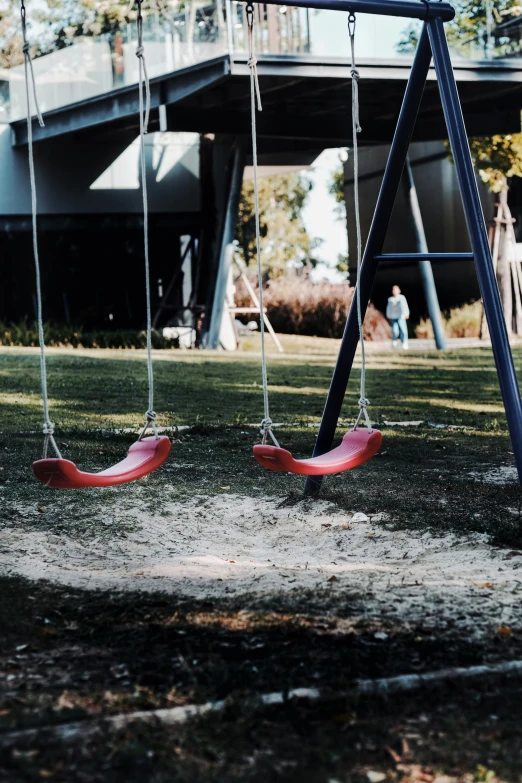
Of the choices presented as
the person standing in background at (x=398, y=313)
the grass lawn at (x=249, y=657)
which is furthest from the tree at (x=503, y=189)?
the grass lawn at (x=249, y=657)

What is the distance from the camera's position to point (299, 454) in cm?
775

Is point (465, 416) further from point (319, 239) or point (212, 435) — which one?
point (319, 239)

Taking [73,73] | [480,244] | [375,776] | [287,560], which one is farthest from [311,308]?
[375,776]

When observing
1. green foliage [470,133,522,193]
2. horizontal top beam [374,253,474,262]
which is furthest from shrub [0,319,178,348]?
horizontal top beam [374,253,474,262]

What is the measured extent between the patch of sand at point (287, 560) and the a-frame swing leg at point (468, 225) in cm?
56

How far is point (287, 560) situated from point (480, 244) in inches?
77.1

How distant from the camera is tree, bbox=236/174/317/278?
3745 cm

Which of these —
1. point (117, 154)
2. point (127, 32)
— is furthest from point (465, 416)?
point (117, 154)

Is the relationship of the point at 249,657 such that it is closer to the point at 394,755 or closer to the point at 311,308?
the point at 394,755

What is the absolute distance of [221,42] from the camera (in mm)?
16922

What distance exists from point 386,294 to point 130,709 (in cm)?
2808

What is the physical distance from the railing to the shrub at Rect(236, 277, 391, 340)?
8.19 m

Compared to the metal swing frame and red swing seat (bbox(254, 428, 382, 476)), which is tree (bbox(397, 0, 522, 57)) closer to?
the metal swing frame

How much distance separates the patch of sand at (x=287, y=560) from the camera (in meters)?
4.06
